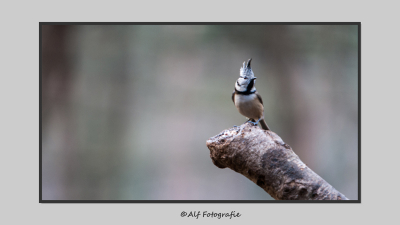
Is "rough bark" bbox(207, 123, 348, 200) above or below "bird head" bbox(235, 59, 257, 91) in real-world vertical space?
below

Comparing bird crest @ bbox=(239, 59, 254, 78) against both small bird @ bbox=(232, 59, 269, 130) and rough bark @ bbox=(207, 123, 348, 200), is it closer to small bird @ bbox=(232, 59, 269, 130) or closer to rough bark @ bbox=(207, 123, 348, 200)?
small bird @ bbox=(232, 59, 269, 130)

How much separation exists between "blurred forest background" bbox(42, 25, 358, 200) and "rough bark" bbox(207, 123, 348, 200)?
1237mm

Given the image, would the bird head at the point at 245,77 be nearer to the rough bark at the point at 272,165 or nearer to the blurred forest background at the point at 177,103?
the rough bark at the point at 272,165

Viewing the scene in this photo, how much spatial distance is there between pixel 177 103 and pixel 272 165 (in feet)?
5.94

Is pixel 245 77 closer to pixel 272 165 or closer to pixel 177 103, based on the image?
pixel 272 165

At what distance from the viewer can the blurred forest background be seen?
9.84 feet

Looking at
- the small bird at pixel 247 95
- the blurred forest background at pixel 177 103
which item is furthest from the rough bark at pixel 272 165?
the blurred forest background at pixel 177 103

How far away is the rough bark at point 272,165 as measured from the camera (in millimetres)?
1689

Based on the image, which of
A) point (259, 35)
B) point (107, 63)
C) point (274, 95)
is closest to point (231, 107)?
point (274, 95)

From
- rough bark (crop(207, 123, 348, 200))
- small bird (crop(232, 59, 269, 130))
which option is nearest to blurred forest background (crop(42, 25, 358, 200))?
small bird (crop(232, 59, 269, 130))

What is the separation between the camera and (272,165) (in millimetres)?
1697

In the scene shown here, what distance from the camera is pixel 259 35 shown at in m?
3.19

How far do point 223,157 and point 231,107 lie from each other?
1.56 meters

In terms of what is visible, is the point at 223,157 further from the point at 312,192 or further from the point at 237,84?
the point at 237,84
